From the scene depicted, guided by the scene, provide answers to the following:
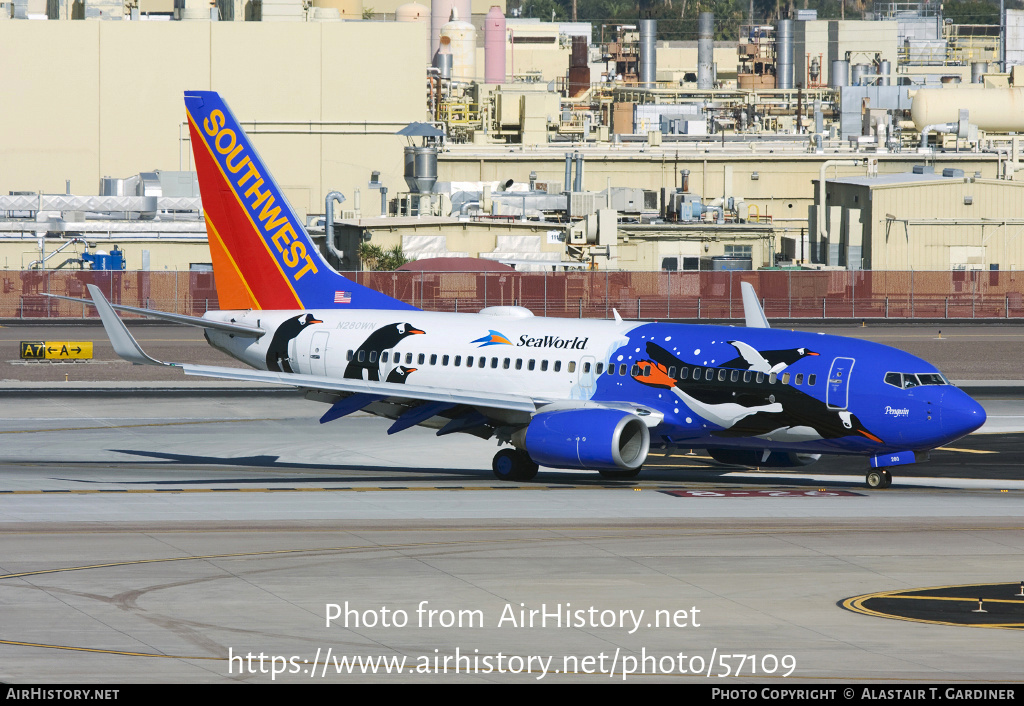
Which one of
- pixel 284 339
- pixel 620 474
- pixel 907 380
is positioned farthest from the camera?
pixel 284 339

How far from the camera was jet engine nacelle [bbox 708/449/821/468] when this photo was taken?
39438 mm

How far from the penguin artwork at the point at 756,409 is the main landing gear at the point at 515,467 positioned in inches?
160

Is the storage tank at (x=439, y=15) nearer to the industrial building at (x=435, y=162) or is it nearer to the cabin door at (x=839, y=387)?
the industrial building at (x=435, y=162)

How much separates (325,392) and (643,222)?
65903 mm

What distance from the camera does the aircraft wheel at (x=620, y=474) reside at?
3838 cm

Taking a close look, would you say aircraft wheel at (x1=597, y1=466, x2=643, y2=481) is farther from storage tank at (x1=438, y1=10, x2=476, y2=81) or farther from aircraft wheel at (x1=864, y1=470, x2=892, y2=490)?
storage tank at (x1=438, y1=10, x2=476, y2=81)

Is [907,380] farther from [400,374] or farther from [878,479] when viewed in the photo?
[400,374]

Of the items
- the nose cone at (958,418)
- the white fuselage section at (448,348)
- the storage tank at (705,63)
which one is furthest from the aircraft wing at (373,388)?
the storage tank at (705,63)

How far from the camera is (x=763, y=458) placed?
39656mm

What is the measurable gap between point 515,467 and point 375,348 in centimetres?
576

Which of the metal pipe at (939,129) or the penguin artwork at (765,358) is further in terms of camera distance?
the metal pipe at (939,129)

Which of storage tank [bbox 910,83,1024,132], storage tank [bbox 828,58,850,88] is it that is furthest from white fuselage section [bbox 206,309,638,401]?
storage tank [bbox 828,58,850,88]

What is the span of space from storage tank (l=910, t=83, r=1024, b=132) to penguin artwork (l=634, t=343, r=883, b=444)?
106 meters

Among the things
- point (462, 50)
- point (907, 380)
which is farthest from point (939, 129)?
point (907, 380)
